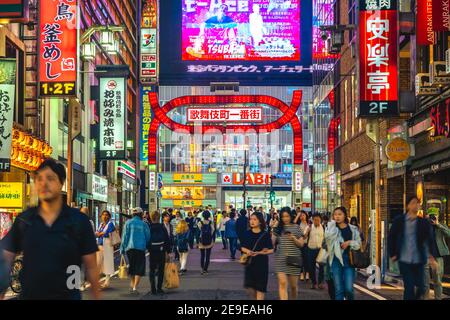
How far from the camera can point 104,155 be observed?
124 ft

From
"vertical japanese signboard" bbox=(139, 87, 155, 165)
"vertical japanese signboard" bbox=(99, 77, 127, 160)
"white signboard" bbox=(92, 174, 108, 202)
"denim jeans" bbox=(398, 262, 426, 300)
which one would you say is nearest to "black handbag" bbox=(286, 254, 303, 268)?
"denim jeans" bbox=(398, 262, 426, 300)

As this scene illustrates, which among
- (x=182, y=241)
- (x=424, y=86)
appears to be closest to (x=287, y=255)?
(x=424, y=86)

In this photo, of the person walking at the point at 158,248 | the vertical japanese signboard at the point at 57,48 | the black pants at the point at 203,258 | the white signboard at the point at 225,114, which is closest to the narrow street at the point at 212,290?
the black pants at the point at 203,258

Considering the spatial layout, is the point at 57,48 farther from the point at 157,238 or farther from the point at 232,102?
the point at 232,102

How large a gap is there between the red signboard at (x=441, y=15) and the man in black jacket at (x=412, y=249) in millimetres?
8665

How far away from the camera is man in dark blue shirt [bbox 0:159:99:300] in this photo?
19.5ft

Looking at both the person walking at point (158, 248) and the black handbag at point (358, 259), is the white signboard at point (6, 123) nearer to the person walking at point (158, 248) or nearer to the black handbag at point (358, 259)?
the person walking at point (158, 248)

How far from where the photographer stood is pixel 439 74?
19469 mm

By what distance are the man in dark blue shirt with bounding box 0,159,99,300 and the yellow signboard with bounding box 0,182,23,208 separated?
17.8m

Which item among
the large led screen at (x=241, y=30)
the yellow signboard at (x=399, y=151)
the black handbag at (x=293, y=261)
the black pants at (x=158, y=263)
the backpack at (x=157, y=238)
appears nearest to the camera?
the black handbag at (x=293, y=261)

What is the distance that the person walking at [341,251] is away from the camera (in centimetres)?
1304

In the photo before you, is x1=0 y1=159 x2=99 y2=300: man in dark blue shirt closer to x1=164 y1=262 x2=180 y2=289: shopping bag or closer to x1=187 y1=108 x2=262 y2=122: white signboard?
x1=164 y1=262 x2=180 y2=289: shopping bag

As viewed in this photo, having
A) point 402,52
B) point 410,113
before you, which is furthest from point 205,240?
point 402,52

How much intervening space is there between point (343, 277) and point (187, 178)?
276 feet
